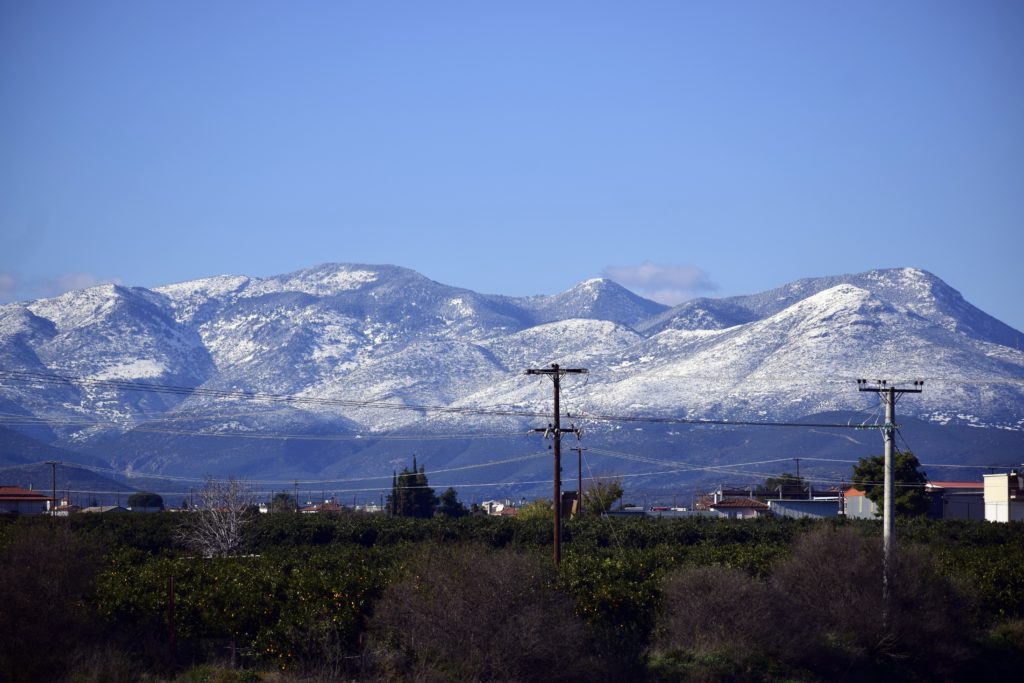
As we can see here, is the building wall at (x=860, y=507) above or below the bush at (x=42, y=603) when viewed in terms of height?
below

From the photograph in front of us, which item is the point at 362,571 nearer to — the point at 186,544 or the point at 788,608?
the point at 788,608

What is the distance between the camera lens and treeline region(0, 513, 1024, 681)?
43.1m

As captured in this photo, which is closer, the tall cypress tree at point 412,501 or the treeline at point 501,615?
the treeline at point 501,615

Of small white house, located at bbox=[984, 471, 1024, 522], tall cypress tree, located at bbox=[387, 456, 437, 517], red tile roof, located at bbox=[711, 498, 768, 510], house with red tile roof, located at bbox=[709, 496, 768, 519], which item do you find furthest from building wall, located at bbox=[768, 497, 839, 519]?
tall cypress tree, located at bbox=[387, 456, 437, 517]

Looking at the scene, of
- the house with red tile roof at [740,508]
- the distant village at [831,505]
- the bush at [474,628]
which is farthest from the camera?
the house with red tile roof at [740,508]

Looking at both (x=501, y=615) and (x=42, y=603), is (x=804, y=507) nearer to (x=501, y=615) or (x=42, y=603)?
(x=501, y=615)

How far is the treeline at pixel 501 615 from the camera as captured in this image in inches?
1698

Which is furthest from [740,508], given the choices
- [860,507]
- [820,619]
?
[820,619]

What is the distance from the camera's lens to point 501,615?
1725 inches

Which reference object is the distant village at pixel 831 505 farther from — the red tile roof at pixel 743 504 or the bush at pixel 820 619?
the bush at pixel 820 619

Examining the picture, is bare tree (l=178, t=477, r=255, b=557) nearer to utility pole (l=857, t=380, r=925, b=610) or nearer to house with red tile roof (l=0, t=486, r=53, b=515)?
house with red tile roof (l=0, t=486, r=53, b=515)

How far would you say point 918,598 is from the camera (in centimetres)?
5253

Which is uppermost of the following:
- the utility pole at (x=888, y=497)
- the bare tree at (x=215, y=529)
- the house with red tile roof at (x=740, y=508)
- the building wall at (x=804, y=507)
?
the utility pole at (x=888, y=497)

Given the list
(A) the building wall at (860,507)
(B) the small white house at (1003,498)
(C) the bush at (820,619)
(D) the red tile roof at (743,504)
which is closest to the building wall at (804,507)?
(A) the building wall at (860,507)
